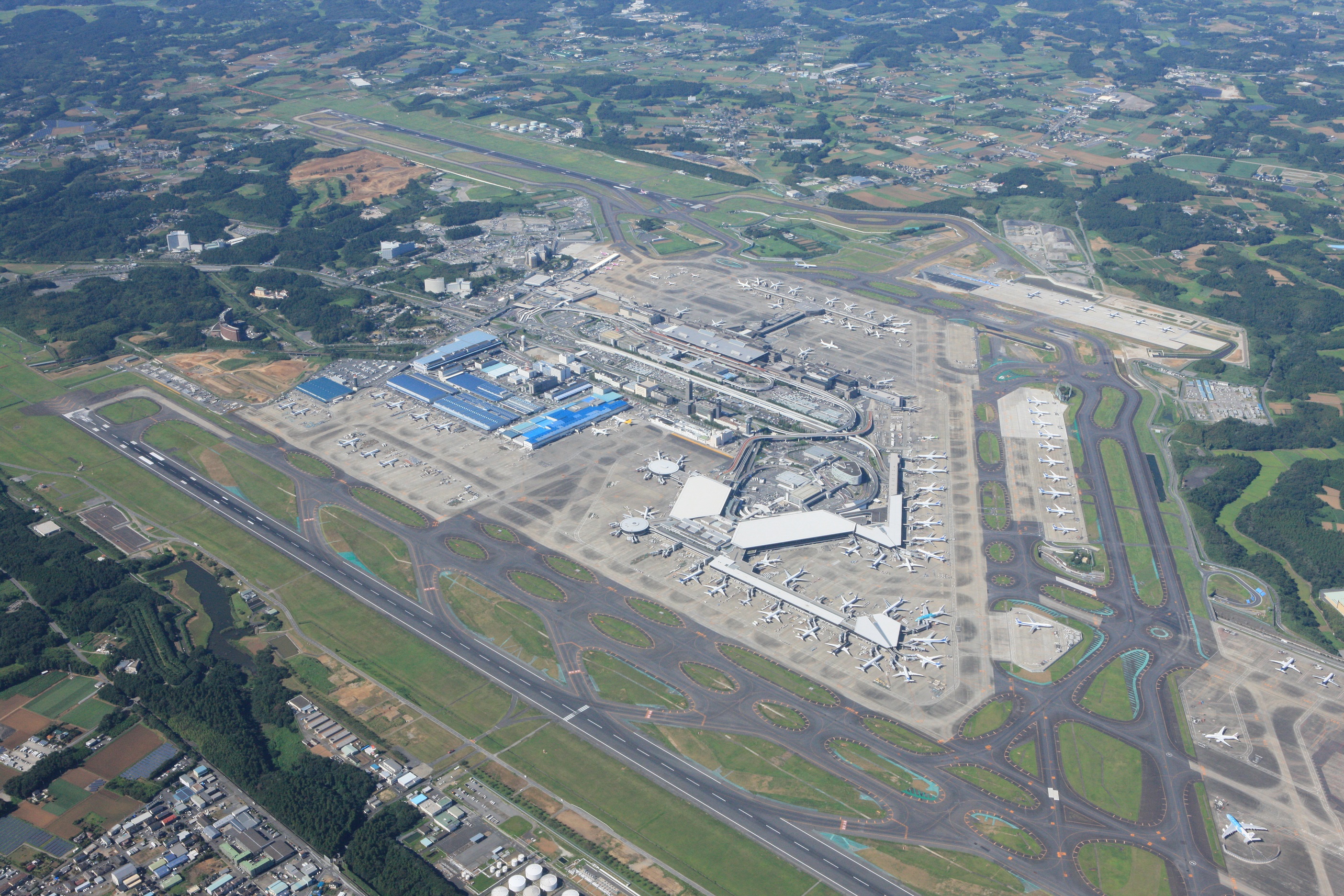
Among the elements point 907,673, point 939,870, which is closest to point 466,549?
point 907,673

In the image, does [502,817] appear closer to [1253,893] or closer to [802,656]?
[802,656]

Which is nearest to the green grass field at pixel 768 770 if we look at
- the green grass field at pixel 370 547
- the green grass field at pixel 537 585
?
the green grass field at pixel 537 585

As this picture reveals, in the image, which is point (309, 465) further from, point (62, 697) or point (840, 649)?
point (840, 649)

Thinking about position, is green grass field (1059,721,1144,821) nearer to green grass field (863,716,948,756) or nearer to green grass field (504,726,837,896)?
green grass field (863,716,948,756)

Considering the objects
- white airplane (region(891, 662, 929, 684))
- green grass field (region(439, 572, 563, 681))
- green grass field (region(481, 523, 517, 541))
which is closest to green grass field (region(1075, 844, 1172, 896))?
white airplane (region(891, 662, 929, 684))

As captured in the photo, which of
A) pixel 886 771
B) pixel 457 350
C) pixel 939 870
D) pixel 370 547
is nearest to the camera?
pixel 939 870

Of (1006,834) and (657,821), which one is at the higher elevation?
(1006,834)
